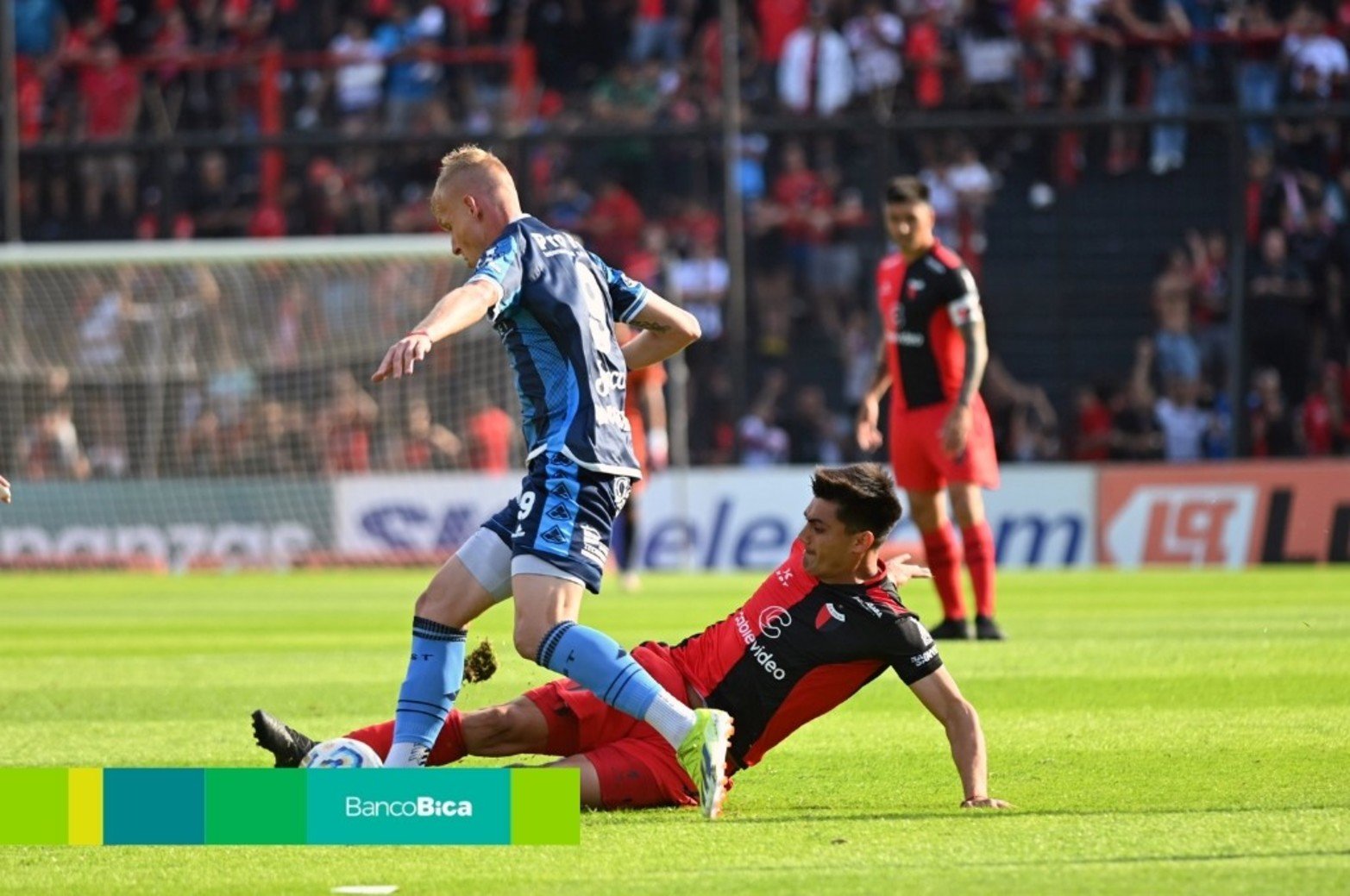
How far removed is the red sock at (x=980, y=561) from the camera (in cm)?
1142

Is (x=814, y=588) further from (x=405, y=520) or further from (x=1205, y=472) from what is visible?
(x=405, y=520)

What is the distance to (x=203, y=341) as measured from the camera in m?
23.2

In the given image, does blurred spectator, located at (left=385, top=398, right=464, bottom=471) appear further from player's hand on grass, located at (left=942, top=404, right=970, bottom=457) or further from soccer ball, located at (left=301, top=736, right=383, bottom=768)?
soccer ball, located at (left=301, top=736, right=383, bottom=768)

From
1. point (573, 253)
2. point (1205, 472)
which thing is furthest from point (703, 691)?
point (1205, 472)

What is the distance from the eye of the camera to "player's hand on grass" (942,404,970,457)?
10.8 meters

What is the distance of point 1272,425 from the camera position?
20391 mm

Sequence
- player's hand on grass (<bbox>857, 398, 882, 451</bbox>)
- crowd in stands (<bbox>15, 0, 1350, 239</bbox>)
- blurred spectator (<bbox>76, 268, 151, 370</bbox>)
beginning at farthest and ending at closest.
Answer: blurred spectator (<bbox>76, 268, 151, 370</bbox>) → crowd in stands (<bbox>15, 0, 1350, 239</bbox>) → player's hand on grass (<bbox>857, 398, 882, 451</bbox>)

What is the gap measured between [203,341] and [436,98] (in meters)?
3.74

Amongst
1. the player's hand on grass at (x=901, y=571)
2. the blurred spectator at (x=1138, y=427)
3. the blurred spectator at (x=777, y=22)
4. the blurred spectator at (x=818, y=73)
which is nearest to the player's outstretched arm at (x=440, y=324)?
the player's hand on grass at (x=901, y=571)

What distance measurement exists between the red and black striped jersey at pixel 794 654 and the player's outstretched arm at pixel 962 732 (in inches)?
2.5

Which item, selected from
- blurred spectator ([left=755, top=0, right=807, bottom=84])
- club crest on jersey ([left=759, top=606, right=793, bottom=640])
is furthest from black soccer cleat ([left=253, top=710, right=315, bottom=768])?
blurred spectator ([left=755, top=0, right=807, bottom=84])

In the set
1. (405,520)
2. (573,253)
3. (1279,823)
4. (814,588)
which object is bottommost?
(405,520)

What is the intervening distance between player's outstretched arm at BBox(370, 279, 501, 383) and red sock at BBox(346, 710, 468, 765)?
139 centimetres

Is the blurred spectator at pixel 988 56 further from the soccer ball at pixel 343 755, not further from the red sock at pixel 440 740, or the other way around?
the soccer ball at pixel 343 755
